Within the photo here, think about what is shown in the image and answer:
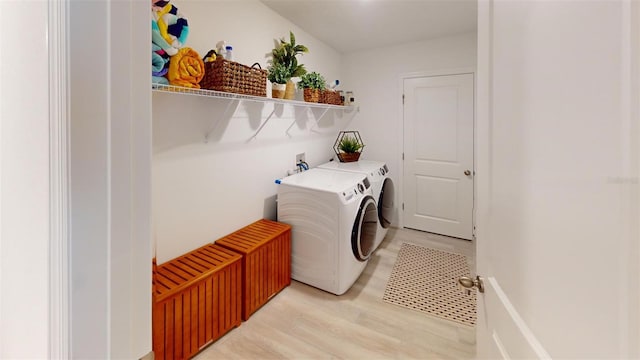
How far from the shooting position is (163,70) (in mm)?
1534

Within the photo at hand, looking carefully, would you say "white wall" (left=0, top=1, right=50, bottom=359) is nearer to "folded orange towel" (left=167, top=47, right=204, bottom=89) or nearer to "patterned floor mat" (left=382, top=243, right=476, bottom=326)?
"folded orange towel" (left=167, top=47, right=204, bottom=89)

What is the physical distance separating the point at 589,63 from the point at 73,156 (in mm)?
758

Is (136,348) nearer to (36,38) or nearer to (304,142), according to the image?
(36,38)

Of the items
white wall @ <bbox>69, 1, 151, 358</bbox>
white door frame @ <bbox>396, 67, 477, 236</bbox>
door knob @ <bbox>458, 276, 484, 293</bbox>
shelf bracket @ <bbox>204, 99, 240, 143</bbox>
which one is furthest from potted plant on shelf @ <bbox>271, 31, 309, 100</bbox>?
white wall @ <bbox>69, 1, 151, 358</bbox>

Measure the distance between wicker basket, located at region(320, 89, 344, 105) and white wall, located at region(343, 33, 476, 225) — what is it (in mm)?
703

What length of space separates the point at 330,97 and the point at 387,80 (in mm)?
1052

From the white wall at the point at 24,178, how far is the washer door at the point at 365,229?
1.99m

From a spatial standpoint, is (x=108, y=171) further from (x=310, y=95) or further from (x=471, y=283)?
(x=310, y=95)

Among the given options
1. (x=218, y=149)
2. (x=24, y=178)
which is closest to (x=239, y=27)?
(x=218, y=149)

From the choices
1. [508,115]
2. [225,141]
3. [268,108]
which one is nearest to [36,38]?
[508,115]

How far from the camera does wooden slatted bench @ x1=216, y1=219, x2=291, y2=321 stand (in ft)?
6.61

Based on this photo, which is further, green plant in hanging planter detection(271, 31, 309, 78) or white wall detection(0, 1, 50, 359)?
green plant in hanging planter detection(271, 31, 309, 78)

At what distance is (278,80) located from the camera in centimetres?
243

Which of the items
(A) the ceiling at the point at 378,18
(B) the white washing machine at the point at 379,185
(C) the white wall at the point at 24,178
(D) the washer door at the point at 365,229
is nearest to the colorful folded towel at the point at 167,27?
(C) the white wall at the point at 24,178
